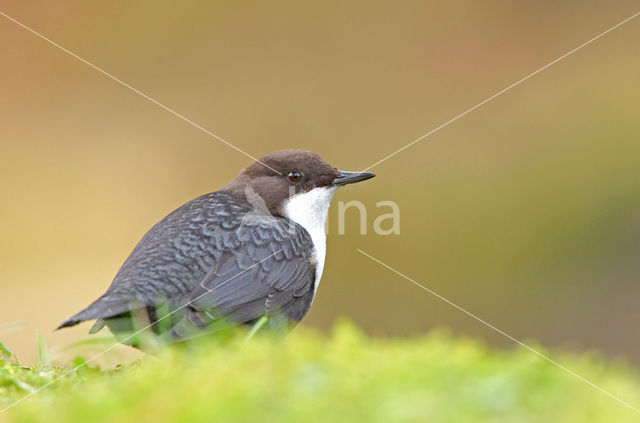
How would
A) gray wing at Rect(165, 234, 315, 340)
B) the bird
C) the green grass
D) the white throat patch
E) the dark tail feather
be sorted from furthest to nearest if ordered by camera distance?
the white throat patch
gray wing at Rect(165, 234, 315, 340)
the bird
the dark tail feather
the green grass

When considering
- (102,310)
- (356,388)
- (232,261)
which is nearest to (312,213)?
(232,261)

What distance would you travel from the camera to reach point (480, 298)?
1052cm

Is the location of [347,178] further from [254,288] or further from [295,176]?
[254,288]

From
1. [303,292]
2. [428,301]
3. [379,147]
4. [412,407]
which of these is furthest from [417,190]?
[412,407]

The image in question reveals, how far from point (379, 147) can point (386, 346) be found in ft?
30.0

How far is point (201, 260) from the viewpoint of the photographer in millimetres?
3895

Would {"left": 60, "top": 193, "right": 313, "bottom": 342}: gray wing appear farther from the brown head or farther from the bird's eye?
the bird's eye

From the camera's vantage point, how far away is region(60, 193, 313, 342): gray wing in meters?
3.50

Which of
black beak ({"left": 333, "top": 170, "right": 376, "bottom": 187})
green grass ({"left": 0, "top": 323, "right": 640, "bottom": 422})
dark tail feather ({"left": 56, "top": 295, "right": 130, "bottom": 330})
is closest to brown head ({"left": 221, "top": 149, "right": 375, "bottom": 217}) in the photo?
black beak ({"left": 333, "top": 170, "right": 376, "bottom": 187})

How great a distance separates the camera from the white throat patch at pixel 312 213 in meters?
4.68

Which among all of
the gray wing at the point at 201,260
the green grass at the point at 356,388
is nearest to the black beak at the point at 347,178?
the gray wing at the point at 201,260

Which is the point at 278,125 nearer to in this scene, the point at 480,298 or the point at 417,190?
the point at 417,190

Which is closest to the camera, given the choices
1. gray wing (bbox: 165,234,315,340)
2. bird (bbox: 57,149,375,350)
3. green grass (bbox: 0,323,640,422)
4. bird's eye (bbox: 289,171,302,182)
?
green grass (bbox: 0,323,640,422)

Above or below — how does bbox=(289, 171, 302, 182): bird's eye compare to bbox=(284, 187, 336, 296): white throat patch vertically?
above
